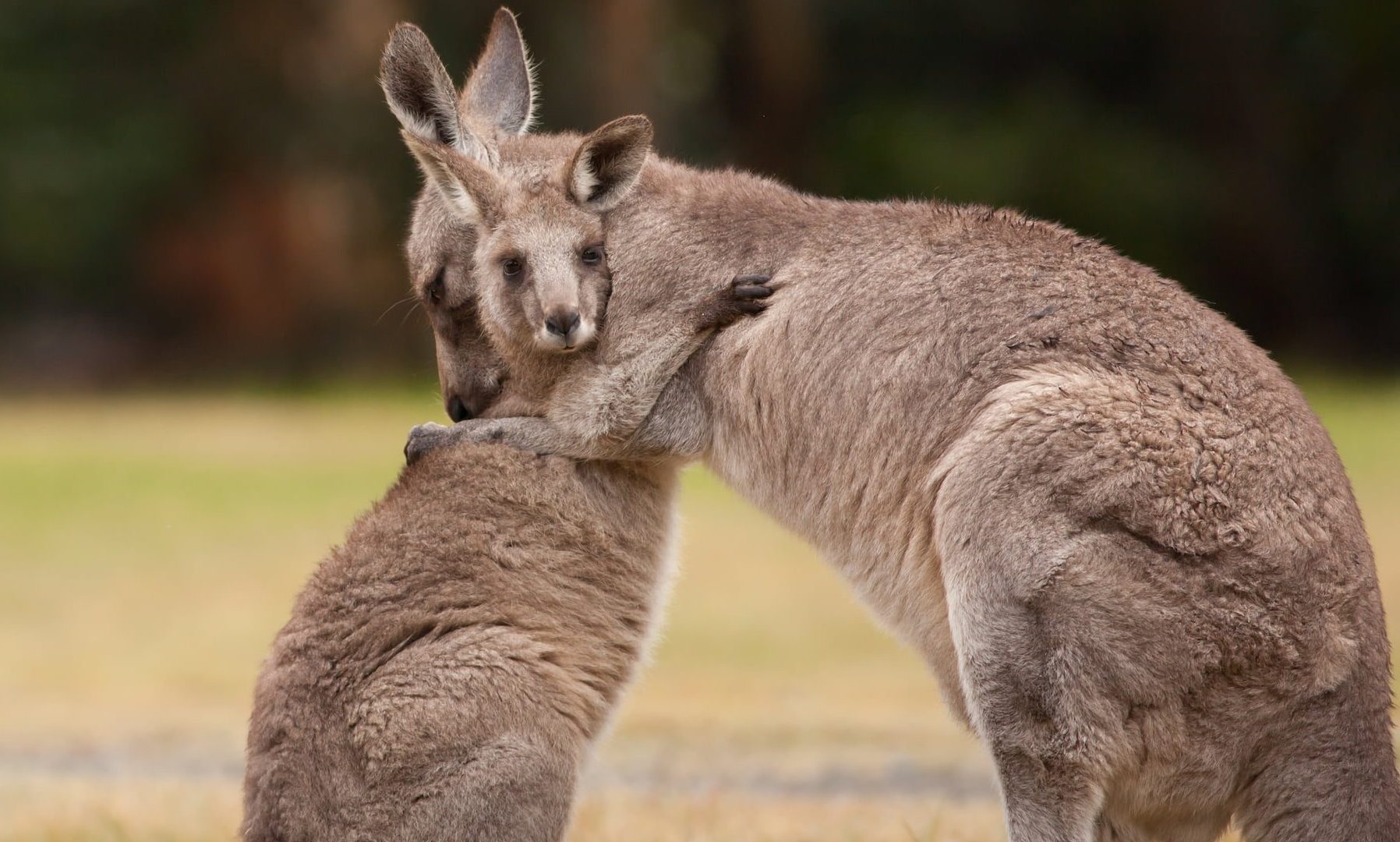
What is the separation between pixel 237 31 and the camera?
107 ft

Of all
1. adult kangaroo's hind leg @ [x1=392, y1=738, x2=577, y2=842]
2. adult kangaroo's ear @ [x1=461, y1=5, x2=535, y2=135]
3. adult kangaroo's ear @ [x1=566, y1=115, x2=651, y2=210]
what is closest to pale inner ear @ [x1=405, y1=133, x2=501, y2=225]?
adult kangaroo's ear @ [x1=566, y1=115, x2=651, y2=210]

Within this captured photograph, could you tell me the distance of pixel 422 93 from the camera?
6.95 m

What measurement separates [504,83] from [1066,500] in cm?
358

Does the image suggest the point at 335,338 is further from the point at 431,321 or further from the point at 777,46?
the point at 431,321

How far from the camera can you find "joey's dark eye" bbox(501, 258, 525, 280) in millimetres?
6578

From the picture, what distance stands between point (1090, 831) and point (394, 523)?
2708 mm

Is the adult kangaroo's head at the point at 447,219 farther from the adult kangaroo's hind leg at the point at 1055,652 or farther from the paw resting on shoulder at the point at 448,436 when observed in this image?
the adult kangaroo's hind leg at the point at 1055,652

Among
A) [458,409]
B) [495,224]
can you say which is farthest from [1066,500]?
[458,409]

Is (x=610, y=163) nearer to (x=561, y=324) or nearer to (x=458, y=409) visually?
(x=561, y=324)

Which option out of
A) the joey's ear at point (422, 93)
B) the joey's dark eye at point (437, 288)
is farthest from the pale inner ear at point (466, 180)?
the joey's dark eye at point (437, 288)

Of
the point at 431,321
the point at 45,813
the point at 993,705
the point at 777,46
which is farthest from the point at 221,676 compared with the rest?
the point at 777,46

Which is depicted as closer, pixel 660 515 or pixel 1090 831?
pixel 1090 831

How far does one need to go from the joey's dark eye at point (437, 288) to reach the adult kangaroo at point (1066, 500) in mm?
647

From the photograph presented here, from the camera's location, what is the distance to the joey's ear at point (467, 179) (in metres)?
6.62
